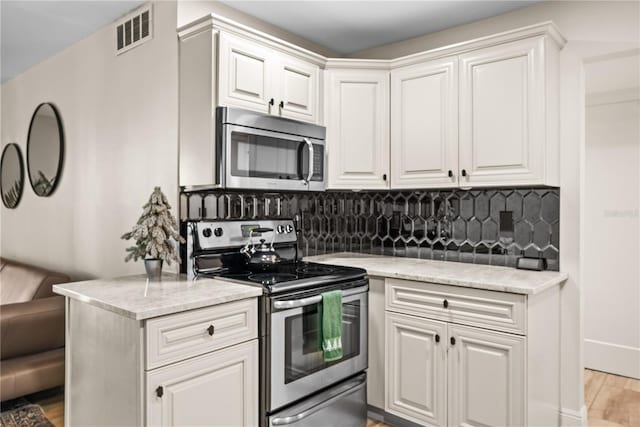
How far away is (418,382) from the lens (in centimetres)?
244

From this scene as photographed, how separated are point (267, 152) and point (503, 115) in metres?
1.31

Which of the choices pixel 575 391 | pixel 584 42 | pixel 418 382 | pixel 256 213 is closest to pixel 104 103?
pixel 256 213

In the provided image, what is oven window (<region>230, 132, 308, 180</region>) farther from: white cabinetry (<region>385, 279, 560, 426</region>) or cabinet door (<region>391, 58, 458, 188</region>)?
white cabinetry (<region>385, 279, 560, 426</region>)

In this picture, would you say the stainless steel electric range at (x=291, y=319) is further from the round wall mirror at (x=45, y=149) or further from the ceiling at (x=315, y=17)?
the round wall mirror at (x=45, y=149)

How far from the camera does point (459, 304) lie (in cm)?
229

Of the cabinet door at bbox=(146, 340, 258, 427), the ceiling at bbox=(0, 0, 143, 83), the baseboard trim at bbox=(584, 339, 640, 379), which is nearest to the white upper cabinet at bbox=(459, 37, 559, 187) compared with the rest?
the cabinet door at bbox=(146, 340, 258, 427)

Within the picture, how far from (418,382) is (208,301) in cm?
128

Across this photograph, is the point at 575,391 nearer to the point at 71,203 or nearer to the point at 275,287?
the point at 275,287

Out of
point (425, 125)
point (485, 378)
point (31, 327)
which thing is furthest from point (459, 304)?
point (31, 327)

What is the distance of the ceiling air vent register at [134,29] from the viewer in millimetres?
2689

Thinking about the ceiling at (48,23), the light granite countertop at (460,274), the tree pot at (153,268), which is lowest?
the light granite countertop at (460,274)

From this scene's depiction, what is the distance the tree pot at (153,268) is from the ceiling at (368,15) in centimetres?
157

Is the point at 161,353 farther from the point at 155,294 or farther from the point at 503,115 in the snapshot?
the point at 503,115

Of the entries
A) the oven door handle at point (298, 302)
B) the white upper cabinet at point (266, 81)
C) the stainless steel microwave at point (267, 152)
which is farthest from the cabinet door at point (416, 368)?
the white upper cabinet at point (266, 81)
